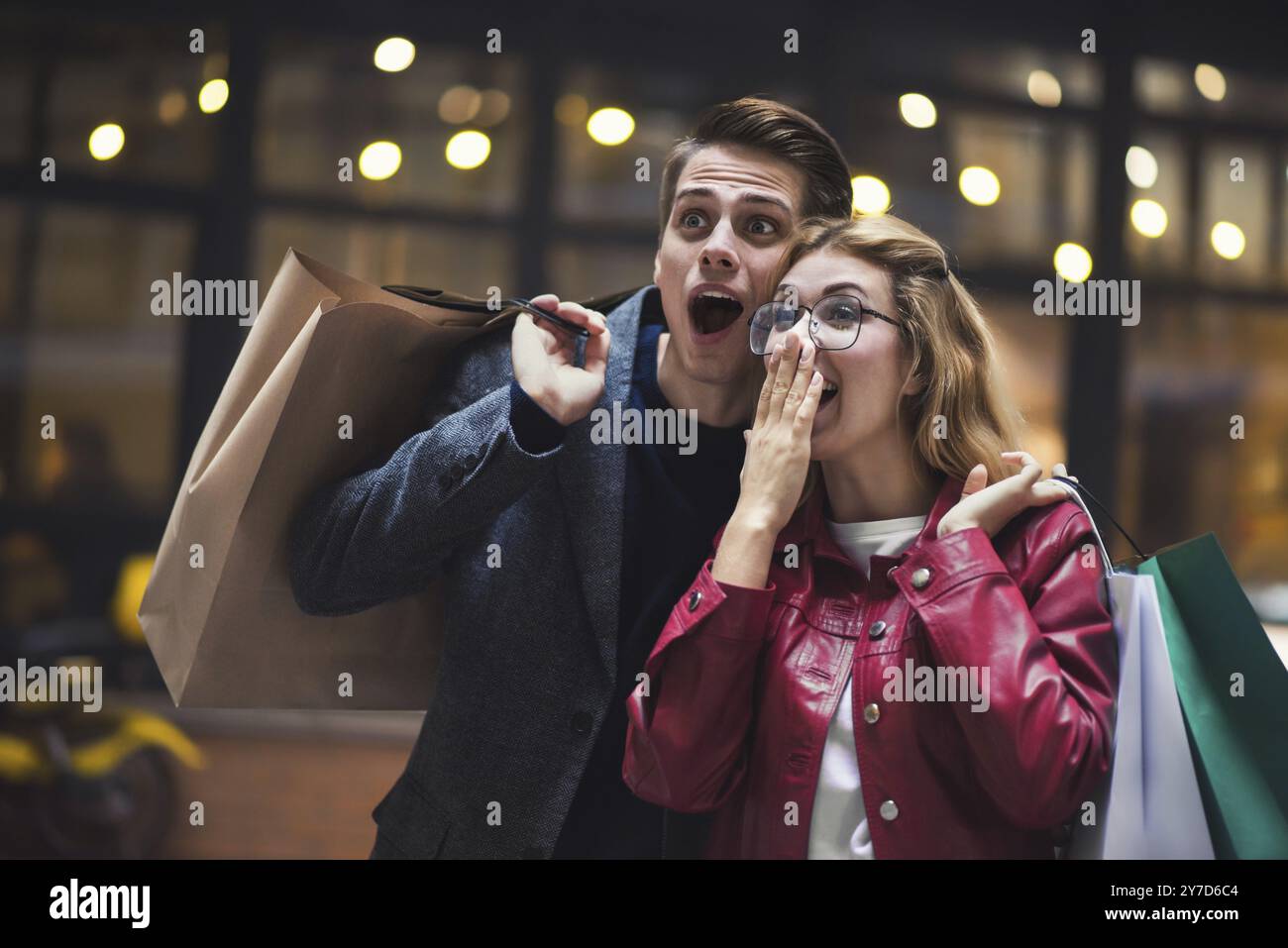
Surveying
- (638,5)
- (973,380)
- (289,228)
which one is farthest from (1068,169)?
(973,380)

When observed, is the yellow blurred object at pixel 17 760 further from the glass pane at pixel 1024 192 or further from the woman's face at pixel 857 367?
the glass pane at pixel 1024 192

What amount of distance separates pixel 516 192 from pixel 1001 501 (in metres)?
3.47

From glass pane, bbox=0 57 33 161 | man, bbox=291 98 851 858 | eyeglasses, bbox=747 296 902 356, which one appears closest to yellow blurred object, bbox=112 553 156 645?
glass pane, bbox=0 57 33 161

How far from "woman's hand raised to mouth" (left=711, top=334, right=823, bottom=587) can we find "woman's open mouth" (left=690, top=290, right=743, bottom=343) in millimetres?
231

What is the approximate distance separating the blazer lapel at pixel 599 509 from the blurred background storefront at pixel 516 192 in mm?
2867

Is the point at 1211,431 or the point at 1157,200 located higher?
the point at 1157,200

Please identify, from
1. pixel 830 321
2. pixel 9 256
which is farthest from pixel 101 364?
pixel 830 321

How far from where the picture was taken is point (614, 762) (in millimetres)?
1625

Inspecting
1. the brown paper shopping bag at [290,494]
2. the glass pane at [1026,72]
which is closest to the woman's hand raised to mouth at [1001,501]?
the brown paper shopping bag at [290,494]

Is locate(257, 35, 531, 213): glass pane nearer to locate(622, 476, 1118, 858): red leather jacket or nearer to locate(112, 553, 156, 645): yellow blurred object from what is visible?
locate(112, 553, 156, 645): yellow blurred object

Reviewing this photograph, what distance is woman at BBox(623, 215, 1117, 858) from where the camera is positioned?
4.21 ft

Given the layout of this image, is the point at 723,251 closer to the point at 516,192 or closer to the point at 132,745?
the point at 516,192

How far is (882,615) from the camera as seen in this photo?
4.67ft
